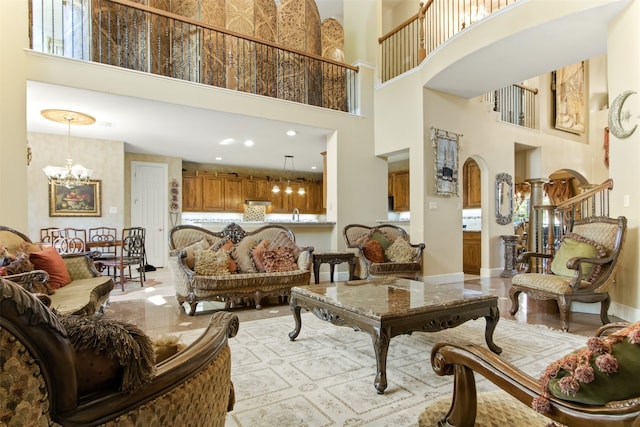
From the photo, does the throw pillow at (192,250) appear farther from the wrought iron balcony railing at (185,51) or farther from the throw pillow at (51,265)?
the wrought iron balcony railing at (185,51)

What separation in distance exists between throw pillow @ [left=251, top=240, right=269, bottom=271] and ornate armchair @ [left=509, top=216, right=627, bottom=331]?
2945 mm

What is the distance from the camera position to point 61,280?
10.00 ft

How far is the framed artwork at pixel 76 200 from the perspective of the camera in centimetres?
661

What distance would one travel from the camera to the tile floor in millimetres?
3465

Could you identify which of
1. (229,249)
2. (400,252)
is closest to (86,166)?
(229,249)

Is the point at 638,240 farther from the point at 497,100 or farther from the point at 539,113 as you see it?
the point at 539,113

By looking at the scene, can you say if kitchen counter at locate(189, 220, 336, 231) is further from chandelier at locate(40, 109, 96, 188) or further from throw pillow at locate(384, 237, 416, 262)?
chandelier at locate(40, 109, 96, 188)

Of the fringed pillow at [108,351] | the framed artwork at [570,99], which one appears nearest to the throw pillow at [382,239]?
the fringed pillow at [108,351]

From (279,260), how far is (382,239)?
1.85 metres

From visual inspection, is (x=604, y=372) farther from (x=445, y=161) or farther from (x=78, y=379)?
(x=445, y=161)

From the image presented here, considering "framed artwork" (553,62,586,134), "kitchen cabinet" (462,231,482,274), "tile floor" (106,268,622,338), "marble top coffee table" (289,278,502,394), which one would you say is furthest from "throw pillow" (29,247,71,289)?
"framed artwork" (553,62,586,134)

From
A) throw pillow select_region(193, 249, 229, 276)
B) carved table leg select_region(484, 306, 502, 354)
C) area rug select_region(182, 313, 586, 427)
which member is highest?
throw pillow select_region(193, 249, 229, 276)

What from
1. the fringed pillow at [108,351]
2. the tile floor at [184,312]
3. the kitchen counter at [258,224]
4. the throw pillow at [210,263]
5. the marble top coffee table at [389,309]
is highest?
the kitchen counter at [258,224]

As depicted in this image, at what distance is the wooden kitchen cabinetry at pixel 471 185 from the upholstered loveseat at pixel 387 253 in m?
3.14
